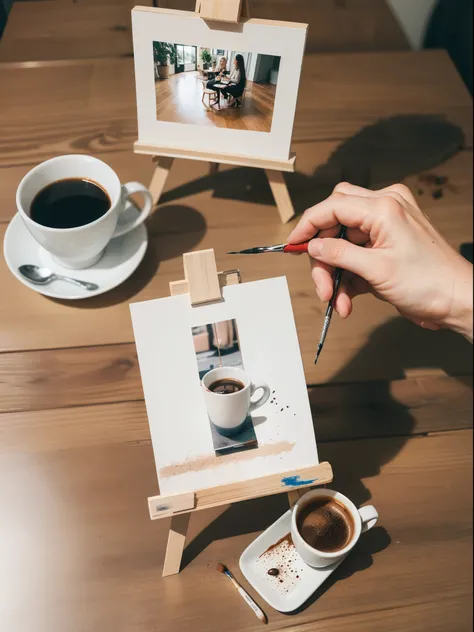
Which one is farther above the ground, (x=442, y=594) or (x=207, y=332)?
(x=207, y=332)

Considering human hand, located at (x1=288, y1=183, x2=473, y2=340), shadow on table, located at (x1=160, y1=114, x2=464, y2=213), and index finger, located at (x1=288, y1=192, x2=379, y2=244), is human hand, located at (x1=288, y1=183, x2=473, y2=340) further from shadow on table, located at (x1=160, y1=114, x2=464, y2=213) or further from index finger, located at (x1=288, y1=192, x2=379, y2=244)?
shadow on table, located at (x1=160, y1=114, x2=464, y2=213)

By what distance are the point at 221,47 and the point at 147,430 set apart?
440 mm

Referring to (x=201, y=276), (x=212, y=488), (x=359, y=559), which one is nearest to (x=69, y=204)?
(x=201, y=276)

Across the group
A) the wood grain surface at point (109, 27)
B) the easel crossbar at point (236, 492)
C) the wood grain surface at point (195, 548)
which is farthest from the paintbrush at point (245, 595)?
the wood grain surface at point (109, 27)

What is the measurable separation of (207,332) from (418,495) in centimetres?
32

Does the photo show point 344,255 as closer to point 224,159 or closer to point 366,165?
point 224,159

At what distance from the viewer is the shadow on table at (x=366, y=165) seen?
87cm

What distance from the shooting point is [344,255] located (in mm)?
557

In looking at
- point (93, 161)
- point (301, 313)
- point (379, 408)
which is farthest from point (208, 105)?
point (379, 408)

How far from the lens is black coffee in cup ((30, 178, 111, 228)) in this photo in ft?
2.27

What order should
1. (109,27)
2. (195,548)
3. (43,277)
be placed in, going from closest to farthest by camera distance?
1. (195,548)
2. (43,277)
3. (109,27)

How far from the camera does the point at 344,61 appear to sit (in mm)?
1025

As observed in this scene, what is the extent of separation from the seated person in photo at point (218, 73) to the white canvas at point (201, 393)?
0.28 metres

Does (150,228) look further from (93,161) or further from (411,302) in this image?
(411,302)
